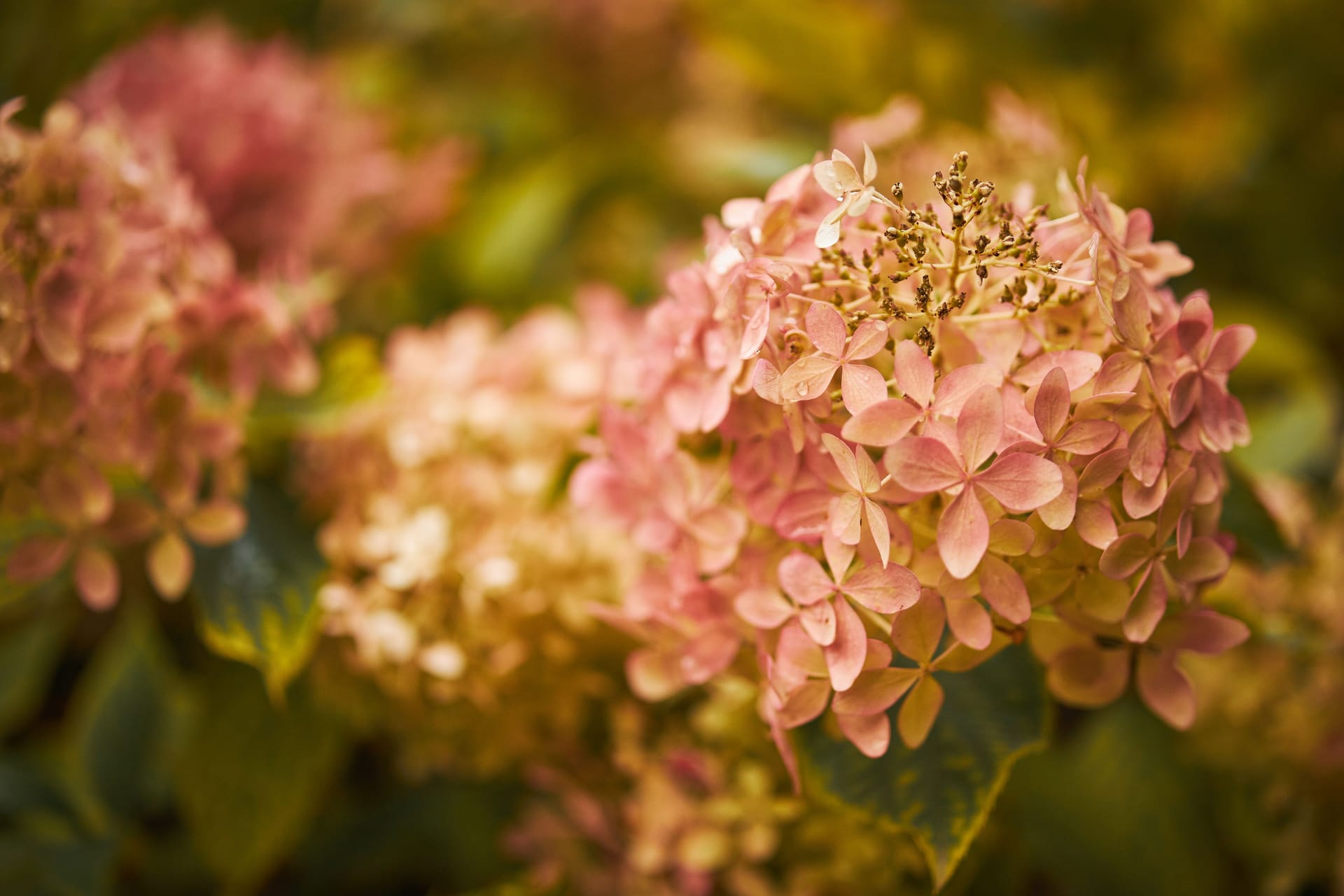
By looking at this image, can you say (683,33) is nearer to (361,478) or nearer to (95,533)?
(361,478)

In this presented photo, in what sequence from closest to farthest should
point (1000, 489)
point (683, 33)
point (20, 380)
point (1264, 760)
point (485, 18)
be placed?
point (1000, 489), point (20, 380), point (1264, 760), point (485, 18), point (683, 33)

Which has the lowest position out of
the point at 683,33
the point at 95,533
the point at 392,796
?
the point at 392,796

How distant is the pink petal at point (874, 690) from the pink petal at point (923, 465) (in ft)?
0.21

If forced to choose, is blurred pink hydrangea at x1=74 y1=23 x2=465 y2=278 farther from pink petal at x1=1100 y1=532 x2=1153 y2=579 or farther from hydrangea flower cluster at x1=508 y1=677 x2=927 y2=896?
pink petal at x1=1100 y1=532 x2=1153 y2=579

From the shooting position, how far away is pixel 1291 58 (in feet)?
2.76

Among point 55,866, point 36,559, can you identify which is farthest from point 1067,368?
point 55,866

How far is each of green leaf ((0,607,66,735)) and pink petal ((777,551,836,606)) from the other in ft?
1.77

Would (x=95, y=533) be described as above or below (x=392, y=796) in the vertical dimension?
above

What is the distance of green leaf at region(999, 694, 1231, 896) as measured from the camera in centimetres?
46

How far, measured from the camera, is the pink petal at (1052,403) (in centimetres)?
25

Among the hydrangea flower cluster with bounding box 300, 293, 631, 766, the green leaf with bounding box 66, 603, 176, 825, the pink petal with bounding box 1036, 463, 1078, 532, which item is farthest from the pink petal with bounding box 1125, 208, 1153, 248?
the green leaf with bounding box 66, 603, 176, 825

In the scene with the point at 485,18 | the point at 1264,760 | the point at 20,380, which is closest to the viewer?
the point at 20,380

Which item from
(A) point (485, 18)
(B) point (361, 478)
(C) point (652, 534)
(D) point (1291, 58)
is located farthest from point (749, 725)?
(A) point (485, 18)

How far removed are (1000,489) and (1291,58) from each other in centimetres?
87
